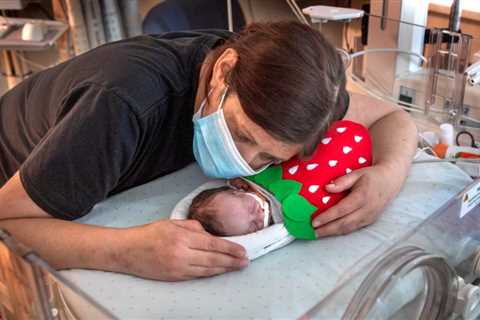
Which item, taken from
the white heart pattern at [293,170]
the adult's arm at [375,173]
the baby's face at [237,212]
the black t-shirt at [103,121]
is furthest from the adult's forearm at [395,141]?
the black t-shirt at [103,121]

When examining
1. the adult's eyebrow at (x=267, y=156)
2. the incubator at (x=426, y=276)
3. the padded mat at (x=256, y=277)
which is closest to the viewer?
the incubator at (x=426, y=276)

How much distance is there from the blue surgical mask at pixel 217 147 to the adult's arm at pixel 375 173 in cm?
17

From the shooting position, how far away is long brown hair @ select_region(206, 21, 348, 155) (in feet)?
2.77

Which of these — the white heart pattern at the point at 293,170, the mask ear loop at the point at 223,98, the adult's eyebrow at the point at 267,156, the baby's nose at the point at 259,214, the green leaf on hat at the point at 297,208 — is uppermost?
the mask ear loop at the point at 223,98

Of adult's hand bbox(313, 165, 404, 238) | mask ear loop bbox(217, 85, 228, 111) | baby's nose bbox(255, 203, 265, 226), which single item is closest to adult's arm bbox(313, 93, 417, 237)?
adult's hand bbox(313, 165, 404, 238)

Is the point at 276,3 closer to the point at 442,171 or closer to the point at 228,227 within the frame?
the point at 442,171

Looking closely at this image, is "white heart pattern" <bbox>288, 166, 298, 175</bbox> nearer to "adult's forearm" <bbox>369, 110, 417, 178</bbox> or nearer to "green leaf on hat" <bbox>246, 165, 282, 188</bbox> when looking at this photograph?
"green leaf on hat" <bbox>246, 165, 282, 188</bbox>

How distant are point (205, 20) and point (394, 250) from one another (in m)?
1.30

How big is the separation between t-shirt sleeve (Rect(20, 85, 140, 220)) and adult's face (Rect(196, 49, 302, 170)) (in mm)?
151

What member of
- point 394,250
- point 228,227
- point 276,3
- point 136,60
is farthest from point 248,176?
point 276,3

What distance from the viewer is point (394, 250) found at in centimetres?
75

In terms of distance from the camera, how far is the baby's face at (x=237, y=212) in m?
1.01

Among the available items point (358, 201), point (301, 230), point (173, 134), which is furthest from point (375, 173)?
point (173, 134)

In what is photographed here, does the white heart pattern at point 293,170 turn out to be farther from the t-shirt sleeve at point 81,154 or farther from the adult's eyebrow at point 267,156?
the t-shirt sleeve at point 81,154
